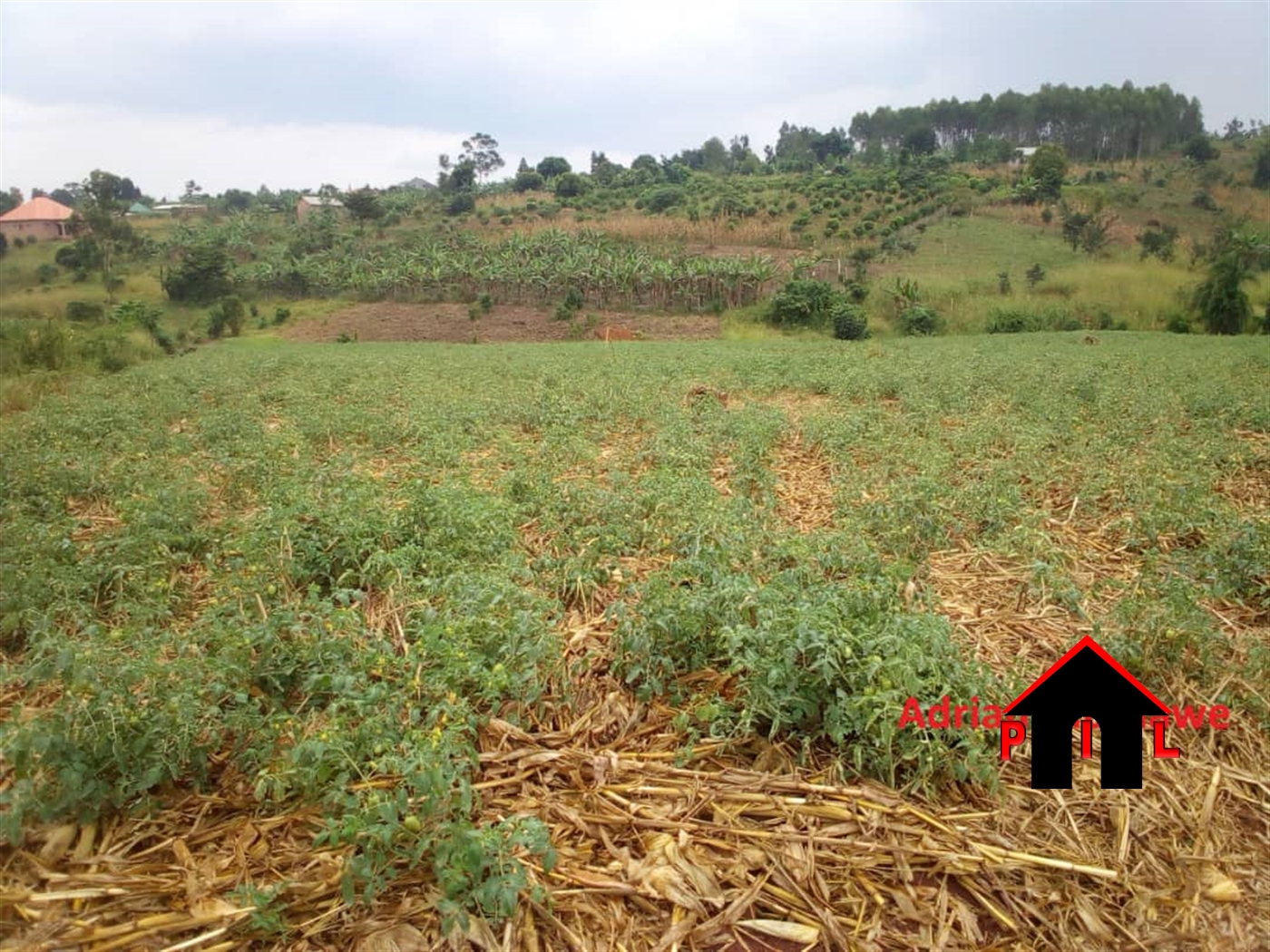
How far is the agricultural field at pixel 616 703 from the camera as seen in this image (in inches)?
83.0

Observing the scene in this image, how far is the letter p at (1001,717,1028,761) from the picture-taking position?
2637mm

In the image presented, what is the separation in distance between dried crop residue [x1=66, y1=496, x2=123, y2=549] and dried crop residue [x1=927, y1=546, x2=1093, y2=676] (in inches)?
212

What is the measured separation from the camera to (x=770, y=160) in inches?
2977

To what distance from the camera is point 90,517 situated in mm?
5477

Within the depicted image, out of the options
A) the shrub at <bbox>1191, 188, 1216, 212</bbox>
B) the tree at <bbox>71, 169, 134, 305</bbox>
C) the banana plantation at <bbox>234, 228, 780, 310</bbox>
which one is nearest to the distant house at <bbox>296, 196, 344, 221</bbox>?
the banana plantation at <bbox>234, 228, 780, 310</bbox>

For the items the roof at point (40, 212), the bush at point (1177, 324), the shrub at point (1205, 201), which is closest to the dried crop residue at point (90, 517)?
the bush at point (1177, 324)

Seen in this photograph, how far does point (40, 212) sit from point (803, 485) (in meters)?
37.2

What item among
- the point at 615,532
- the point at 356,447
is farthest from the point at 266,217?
the point at 615,532

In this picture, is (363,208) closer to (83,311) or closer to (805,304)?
(83,311)

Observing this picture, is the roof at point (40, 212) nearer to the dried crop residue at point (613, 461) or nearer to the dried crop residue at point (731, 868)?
the dried crop residue at point (613, 461)

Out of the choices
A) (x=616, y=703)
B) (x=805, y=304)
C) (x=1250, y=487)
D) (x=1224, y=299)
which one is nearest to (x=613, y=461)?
(x=616, y=703)

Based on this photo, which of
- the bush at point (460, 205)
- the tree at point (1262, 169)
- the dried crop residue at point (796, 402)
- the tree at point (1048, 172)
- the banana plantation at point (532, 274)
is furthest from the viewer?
the bush at point (460, 205)

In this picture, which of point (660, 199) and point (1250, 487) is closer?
point (1250, 487)

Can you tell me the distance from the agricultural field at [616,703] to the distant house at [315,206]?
53.1m
